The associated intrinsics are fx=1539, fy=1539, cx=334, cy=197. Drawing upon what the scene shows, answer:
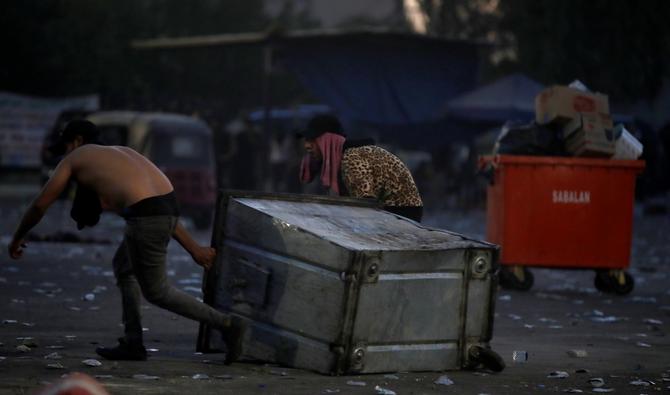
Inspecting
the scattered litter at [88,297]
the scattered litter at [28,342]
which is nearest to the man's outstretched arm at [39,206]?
the scattered litter at [28,342]

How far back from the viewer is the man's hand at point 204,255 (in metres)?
9.04

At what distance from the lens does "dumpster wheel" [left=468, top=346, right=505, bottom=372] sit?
895 centimetres

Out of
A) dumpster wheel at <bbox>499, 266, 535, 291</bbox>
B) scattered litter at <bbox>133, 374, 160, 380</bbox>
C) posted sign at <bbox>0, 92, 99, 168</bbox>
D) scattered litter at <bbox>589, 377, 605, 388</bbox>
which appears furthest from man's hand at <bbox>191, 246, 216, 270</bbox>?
posted sign at <bbox>0, 92, 99, 168</bbox>

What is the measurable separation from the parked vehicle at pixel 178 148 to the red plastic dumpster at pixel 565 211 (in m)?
10.9

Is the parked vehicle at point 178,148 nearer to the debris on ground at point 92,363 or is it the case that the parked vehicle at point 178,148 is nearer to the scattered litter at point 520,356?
the scattered litter at point 520,356

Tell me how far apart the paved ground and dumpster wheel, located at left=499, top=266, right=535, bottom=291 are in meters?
0.14

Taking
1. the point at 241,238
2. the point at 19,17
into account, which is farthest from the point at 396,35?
the point at 241,238

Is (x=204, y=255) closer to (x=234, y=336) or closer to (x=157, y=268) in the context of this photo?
(x=157, y=268)

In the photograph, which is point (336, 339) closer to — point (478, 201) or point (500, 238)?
point (500, 238)

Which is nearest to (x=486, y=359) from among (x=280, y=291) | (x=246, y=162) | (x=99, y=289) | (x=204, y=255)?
(x=280, y=291)

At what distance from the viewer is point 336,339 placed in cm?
844

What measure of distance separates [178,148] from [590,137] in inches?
471

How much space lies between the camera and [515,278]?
15.5m

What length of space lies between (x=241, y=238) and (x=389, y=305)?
1.03 m
